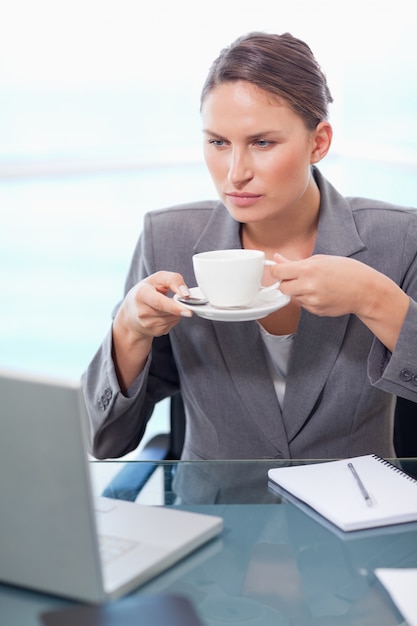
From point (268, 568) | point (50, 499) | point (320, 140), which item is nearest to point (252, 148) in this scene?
point (320, 140)

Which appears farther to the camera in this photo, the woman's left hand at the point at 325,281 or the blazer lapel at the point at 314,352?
the blazer lapel at the point at 314,352

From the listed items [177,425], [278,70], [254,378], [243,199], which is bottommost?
[177,425]

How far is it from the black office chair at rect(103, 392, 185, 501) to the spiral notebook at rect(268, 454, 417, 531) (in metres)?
0.19

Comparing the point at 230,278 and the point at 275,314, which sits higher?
the point at 230,278

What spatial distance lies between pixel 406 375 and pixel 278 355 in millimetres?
301

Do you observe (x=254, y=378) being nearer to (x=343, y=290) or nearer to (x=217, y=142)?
(x=343, y=290)

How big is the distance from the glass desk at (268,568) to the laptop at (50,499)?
1.3 inches

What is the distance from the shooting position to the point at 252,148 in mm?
1625

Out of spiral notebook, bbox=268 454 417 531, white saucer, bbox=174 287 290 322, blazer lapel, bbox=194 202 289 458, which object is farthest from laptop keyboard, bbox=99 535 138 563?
blazer lapel, bbox=194 202 289 458

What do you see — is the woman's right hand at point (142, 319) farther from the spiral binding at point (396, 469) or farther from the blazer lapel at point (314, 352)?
the spiral binding at point (396, 469)

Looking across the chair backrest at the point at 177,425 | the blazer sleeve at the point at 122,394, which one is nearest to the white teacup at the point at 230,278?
the blazer sleeve at the point at 122,394

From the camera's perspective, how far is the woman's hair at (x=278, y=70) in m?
1.63

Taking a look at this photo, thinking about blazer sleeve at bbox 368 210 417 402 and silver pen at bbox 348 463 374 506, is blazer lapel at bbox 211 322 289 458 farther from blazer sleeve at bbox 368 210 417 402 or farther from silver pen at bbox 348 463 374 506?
silver pen at bbox 348 463 374 506

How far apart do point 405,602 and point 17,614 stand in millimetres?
406
